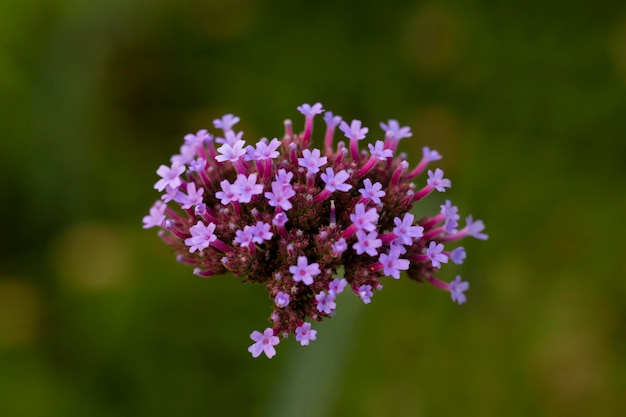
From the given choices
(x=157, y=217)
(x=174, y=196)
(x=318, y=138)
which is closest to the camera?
(x=174, y=196)

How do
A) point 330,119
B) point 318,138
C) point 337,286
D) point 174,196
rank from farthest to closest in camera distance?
point 318,138, point 330,119, point 174,196, point 337,286

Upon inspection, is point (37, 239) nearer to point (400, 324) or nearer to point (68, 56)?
point (68, 56)

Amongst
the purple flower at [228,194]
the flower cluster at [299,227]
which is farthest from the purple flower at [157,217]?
the purple flower at [228,194]

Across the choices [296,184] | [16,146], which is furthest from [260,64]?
[296,184]

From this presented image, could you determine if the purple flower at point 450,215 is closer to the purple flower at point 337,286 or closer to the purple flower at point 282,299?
the purple flower at point 337,286

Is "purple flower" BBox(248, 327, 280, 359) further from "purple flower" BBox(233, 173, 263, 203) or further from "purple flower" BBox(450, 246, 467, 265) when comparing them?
"purple flower" BBox(450, 246, 467, 265)

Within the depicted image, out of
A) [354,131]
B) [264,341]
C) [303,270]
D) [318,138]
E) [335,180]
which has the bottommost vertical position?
[264,341]

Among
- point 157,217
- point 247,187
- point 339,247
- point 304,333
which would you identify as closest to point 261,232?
point 247,187

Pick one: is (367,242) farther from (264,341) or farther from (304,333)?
(264,341)
